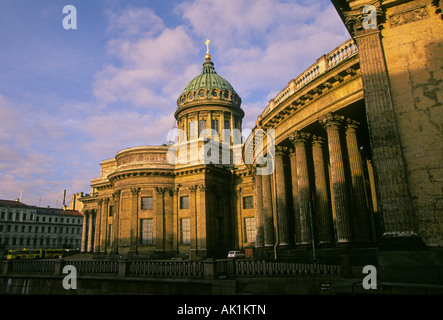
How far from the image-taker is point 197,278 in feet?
45.3

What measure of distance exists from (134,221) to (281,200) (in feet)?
69.6

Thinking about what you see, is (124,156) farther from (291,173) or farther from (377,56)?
(377,56)

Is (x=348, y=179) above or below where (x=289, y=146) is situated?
below

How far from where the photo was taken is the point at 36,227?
254ft

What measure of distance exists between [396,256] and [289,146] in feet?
40.1

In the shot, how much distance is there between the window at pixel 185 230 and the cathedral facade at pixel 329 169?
0.11m

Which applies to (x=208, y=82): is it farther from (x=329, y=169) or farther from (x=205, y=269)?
(x=205, y=269)

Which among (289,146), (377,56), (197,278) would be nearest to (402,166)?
(377,56)

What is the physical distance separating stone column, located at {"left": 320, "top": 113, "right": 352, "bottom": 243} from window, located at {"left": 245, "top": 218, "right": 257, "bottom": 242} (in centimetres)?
2297

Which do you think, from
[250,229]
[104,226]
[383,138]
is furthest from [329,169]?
[104,226]

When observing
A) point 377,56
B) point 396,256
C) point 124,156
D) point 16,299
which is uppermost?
point 124,156

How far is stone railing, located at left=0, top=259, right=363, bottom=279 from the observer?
1234cm

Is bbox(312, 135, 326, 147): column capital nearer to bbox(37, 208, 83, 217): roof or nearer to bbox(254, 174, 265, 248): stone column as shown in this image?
bbox(254, 174, 265, 248): stone column

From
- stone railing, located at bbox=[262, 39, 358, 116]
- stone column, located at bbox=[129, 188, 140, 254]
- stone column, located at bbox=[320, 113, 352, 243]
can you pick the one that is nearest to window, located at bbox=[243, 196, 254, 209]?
stone column, located at bbox=[129, 188, 140, 254]
